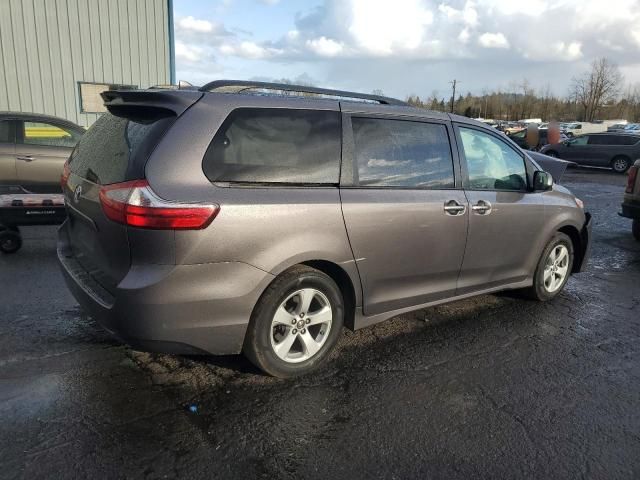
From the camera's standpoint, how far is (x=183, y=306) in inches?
107

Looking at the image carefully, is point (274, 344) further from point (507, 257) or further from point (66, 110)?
point (66, 110)

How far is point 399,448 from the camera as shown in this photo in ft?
8.47

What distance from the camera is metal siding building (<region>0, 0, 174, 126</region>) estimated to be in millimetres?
12945

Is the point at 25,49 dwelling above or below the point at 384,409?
above

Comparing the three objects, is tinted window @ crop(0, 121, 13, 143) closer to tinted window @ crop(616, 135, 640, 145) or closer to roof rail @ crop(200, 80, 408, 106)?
roof rail @ crop(200, 80, 408, 106)

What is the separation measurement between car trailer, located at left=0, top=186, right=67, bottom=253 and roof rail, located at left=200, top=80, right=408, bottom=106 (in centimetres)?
355

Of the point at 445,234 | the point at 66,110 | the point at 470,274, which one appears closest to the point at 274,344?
the point at 445,234

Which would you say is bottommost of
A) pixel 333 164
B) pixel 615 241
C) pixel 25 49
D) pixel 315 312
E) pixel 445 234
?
pixel 615 241

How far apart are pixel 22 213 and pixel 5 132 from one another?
6.47 ft

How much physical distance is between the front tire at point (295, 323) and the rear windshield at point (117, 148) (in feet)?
3.32

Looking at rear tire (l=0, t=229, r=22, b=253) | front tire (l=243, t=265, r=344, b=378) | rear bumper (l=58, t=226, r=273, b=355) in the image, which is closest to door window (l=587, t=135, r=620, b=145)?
front tire (l=243, t=265, r=344, b=378)

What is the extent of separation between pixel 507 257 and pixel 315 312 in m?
1.95

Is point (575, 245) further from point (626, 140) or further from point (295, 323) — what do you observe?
point (626, 140)

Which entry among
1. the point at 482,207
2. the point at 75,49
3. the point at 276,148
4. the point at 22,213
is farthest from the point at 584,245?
the point at 75,49
